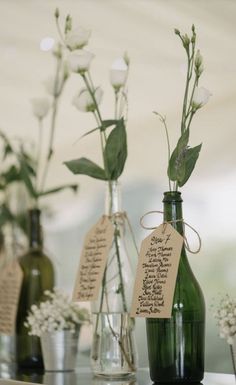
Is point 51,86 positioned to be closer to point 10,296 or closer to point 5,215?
point 5,215

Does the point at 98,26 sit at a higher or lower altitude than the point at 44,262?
higher

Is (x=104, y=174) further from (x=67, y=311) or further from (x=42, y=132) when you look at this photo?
(x=42, y=132)

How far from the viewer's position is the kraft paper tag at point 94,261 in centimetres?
117

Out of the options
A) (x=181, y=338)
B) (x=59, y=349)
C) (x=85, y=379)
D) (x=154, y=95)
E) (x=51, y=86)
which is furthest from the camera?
(x=51, y=86)

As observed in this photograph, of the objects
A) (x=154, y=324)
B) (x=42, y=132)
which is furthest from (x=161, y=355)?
(x=42, y=132)

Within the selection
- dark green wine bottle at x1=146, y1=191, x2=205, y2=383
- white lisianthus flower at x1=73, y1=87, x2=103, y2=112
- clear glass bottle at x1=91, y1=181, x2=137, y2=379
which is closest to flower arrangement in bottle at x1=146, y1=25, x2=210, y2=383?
dark green wine bottle at x1=146, y1=191, x2=205, y2=383

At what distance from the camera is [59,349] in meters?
1.29

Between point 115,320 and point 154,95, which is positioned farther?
point 154,95

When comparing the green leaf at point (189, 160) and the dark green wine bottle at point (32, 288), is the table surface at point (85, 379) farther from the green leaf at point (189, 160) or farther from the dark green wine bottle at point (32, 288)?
the green leaf at point (189, 160)

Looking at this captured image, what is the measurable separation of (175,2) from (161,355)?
26.2 inches

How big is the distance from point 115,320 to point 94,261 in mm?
103

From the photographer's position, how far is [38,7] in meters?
1.50

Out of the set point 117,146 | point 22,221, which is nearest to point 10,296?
point 22,221

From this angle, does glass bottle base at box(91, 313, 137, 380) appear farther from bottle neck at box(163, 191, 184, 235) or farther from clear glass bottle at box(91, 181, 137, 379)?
bottle neck at box(163, 191, 184, 235)
